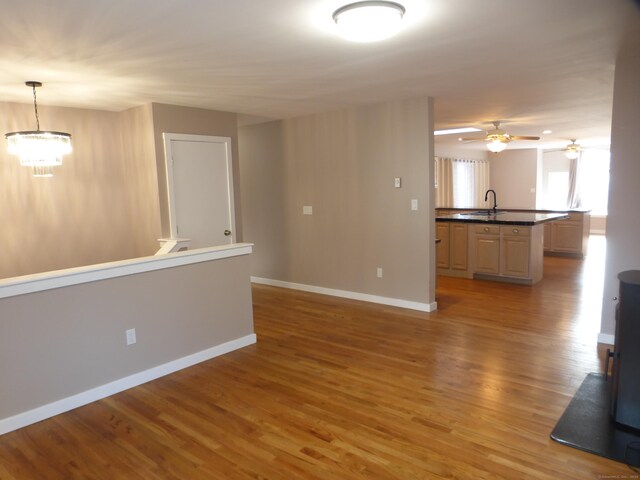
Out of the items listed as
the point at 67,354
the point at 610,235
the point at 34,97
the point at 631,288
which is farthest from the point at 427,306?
the point at 34,97

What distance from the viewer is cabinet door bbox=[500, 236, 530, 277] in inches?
236

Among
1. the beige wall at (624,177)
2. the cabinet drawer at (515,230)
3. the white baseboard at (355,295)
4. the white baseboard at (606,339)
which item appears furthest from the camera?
the cabinet drawer at (515,230)

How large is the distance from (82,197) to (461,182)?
8.58 m

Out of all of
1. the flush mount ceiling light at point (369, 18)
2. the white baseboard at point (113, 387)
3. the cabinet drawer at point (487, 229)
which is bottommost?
the white baseboard at point (113, 387)

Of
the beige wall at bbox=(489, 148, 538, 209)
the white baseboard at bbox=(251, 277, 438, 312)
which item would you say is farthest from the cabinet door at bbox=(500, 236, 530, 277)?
the beige wall at bbox=(489, 148, 538, 209)

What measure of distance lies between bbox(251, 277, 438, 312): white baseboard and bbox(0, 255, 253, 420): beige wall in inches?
74.1

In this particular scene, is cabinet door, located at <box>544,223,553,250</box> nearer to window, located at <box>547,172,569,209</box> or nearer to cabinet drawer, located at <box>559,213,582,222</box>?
cabinet drawer, located at <box>559,213,582,222</box>

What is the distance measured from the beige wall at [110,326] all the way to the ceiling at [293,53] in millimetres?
1534

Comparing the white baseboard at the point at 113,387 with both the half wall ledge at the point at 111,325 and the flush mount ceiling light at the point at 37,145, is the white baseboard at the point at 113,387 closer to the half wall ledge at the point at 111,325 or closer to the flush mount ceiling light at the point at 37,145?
the half wall ledge at the point at 111,325

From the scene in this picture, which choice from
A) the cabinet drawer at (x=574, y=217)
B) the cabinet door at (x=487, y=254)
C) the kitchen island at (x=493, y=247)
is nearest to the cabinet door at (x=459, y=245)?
the kitchen island at (x=493, y=247)

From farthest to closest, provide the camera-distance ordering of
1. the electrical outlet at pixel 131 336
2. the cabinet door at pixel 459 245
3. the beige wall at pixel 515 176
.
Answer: the beige wall at pixel 515 176
the cabinet door at pixel 459 245
the electrical outlet at pixel 131 336

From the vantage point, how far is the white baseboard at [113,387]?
2.70 meters

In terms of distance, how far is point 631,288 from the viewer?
2357 millimetres

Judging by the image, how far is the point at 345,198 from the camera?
5.46 metres
